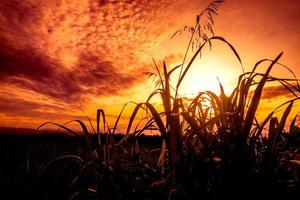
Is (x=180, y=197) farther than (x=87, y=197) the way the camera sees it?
No

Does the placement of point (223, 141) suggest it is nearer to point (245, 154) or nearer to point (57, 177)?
point (245, 154)

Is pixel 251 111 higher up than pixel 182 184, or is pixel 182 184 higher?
pixel 251 111

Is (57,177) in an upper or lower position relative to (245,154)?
lower

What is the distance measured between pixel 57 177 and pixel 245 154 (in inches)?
64.3

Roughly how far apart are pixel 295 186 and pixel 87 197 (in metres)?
1.21

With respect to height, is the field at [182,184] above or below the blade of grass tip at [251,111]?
below

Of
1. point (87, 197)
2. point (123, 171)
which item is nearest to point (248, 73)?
point (123, 171)

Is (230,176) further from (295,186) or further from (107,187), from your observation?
(107,187)

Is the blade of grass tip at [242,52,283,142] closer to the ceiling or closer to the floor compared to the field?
closer to the ceiling

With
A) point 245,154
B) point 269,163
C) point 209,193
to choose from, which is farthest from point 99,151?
point 269,163

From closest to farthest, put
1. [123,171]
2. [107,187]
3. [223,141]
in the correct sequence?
1. [223,141]
2. [107,187]
3. [123,171]

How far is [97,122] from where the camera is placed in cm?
179

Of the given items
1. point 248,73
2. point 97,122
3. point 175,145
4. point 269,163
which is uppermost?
point 248,73

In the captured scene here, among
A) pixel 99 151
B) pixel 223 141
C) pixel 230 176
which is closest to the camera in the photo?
pixel 230 176
